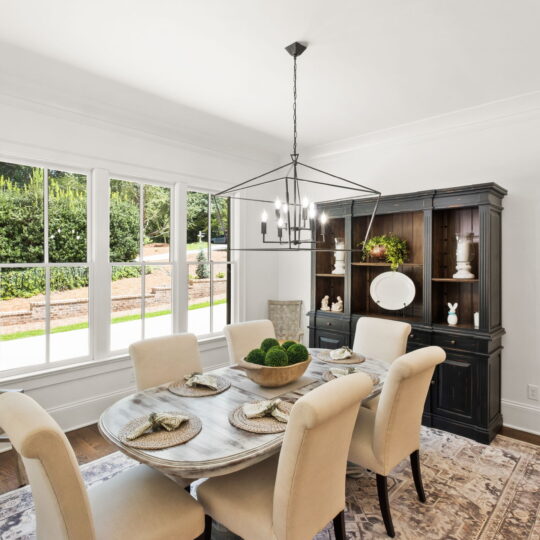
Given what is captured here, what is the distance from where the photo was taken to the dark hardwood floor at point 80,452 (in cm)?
255

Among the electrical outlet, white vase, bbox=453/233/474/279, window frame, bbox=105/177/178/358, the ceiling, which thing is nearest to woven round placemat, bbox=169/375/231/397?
window frame, bbox=105/177/178/358

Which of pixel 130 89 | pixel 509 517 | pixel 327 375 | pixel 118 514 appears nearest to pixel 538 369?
pixel 509 517

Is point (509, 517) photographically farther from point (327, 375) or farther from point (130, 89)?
point (130, 89)

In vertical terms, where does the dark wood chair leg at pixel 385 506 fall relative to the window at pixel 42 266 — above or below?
below

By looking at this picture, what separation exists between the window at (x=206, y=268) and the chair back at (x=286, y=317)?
0.62 meters

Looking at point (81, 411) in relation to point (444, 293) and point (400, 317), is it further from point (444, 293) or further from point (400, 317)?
point (444, 293)

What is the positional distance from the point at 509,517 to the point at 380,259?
2291 millimetres

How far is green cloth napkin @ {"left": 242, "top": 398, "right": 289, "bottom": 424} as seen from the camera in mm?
1816

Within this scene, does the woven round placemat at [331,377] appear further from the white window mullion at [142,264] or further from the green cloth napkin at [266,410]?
the white window mullion at [142,264]

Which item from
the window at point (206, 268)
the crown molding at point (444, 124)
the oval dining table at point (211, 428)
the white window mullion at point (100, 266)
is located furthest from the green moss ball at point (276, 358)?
the crown molding at point (444, 124)

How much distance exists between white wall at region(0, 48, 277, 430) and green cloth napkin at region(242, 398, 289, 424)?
80.4 inches

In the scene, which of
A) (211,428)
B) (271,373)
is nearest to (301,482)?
(211,428)

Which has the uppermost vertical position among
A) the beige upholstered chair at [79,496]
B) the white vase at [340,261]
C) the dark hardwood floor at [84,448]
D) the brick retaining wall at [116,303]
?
the white vase at [340,261]

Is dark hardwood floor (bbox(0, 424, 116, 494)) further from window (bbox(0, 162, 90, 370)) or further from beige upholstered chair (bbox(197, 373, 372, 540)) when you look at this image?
beige upholstered chair (bbox(197, 373, 372, 540))
